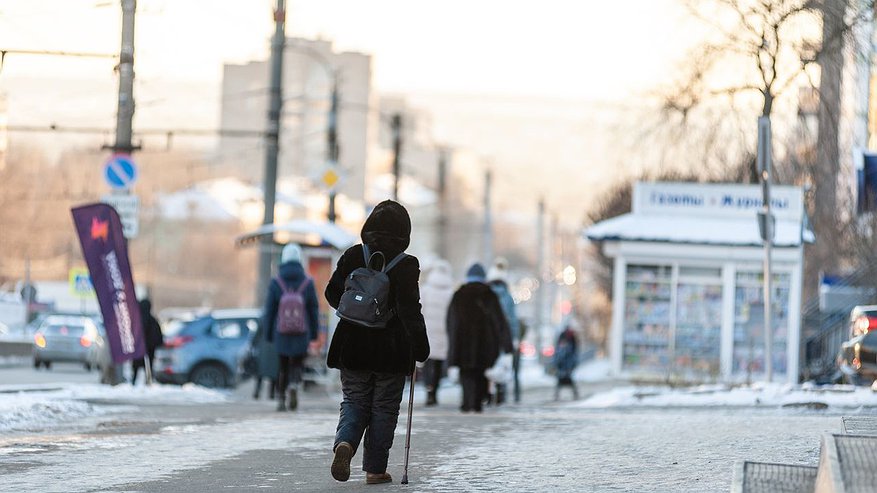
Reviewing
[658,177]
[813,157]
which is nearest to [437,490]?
[813,157]

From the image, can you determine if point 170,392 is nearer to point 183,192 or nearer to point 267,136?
point 267,136

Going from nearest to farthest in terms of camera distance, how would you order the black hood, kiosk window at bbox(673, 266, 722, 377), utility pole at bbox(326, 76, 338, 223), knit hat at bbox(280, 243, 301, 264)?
the black hood
knit hat at bbox(280, 243, 301, 264)
kiosk window at bbox(673, 266, 722, 377)
utility pole at bbox(326, 76, 338, 223)

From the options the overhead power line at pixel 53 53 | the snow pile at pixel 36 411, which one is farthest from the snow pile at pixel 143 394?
the overhead power line at pixel 53 53

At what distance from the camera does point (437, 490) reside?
9969 mm

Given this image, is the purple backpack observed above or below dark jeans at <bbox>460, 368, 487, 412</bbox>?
above

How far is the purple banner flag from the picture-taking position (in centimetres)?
2236

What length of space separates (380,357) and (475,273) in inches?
361

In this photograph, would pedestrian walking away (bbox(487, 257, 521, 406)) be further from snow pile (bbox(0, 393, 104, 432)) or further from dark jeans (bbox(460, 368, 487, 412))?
snow pile (bbox(0, 393, 104, 432))

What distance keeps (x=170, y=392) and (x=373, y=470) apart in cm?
1464

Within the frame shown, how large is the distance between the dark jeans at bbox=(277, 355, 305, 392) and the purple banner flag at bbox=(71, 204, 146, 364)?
13.6ft

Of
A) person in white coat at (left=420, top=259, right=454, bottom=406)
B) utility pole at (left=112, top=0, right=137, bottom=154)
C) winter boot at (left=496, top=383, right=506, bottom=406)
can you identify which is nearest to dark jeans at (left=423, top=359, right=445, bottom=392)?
person in white coat at (left=420, top=259, right=454, bottom=406)

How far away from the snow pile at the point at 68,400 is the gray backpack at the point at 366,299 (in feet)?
19.6

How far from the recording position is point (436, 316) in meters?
21.8

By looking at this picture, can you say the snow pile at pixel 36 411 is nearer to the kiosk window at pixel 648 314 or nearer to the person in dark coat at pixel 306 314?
the person in dark coat at pixel 306 314
